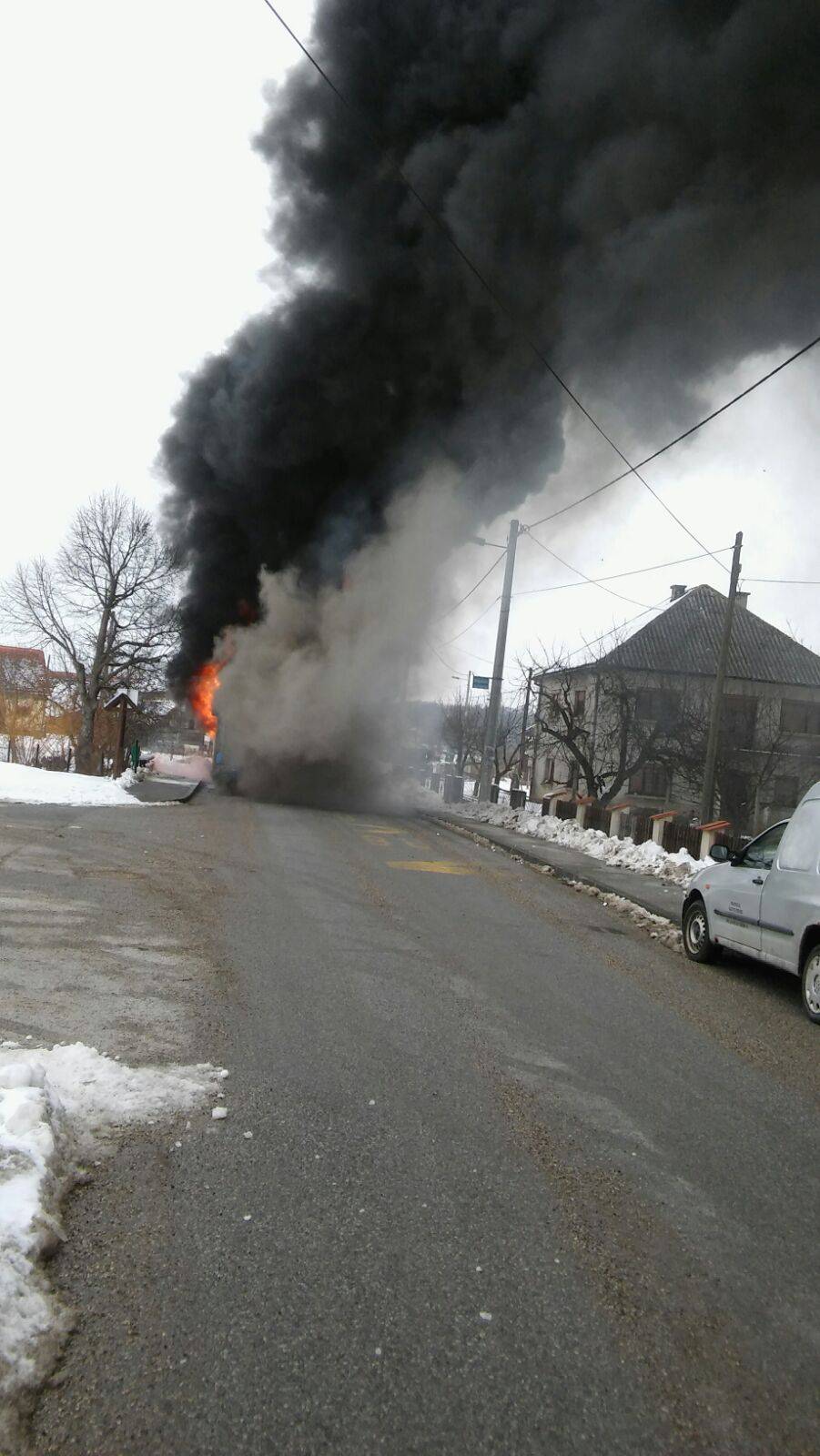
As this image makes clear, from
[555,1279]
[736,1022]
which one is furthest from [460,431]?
[555,1279]

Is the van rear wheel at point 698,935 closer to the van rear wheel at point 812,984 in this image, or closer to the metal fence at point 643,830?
the van rear wheel at point 812,984

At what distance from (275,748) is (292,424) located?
7938 millimetres

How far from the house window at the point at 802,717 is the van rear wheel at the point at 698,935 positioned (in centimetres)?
2766

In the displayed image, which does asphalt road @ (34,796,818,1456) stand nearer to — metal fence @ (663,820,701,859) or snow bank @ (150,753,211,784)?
metal fence @ (663,820,701,859)

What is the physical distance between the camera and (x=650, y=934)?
8.79m

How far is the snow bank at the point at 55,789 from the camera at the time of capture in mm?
16859

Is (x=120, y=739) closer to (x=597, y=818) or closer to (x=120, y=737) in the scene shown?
(x=120, y=737)

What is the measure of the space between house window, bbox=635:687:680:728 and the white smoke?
8552 millimetres

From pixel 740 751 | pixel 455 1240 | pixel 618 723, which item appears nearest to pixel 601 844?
pixel 455 1240

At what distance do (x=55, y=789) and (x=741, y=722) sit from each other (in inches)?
843

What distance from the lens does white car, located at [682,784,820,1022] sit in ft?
19.6

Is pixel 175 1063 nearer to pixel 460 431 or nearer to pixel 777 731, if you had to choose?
pixel 460 431

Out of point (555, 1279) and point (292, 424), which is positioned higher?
point (292, 424)

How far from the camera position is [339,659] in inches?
925
